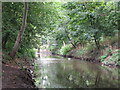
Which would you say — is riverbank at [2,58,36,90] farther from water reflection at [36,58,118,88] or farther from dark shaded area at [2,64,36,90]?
water reflection at [36,58,118,88]

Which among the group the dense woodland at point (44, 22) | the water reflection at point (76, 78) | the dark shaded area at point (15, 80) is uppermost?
the dense woodland at point (44, 22)

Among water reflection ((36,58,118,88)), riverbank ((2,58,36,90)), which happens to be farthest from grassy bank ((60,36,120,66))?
riverbank ((2,58,36,90))

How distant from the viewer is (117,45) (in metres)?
14.2

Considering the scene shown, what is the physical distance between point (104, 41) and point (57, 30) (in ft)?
29.9

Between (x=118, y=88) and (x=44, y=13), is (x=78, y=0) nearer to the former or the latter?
(x=44, y=13)

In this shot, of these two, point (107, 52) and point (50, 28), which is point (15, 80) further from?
point (107, 52)

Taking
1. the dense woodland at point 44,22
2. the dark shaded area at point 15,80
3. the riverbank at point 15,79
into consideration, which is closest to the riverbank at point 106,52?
the dense woodland at point 44,22

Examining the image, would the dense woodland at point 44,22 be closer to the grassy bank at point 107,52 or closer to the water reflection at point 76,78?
the grassy bank at point 107,52

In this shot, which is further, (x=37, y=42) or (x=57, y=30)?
(x=57, y=30)

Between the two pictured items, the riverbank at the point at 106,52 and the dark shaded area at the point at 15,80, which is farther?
the riverbank at the point at 106,52

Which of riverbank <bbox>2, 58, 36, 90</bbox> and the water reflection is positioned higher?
riverbank <bbox>2, 58, 36, 90</bbox>

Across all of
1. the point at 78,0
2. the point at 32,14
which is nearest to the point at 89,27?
the point at 78,0

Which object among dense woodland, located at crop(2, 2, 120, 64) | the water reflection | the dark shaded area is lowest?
the water reflection

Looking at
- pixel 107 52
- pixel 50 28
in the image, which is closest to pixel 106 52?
pixel 107 52
